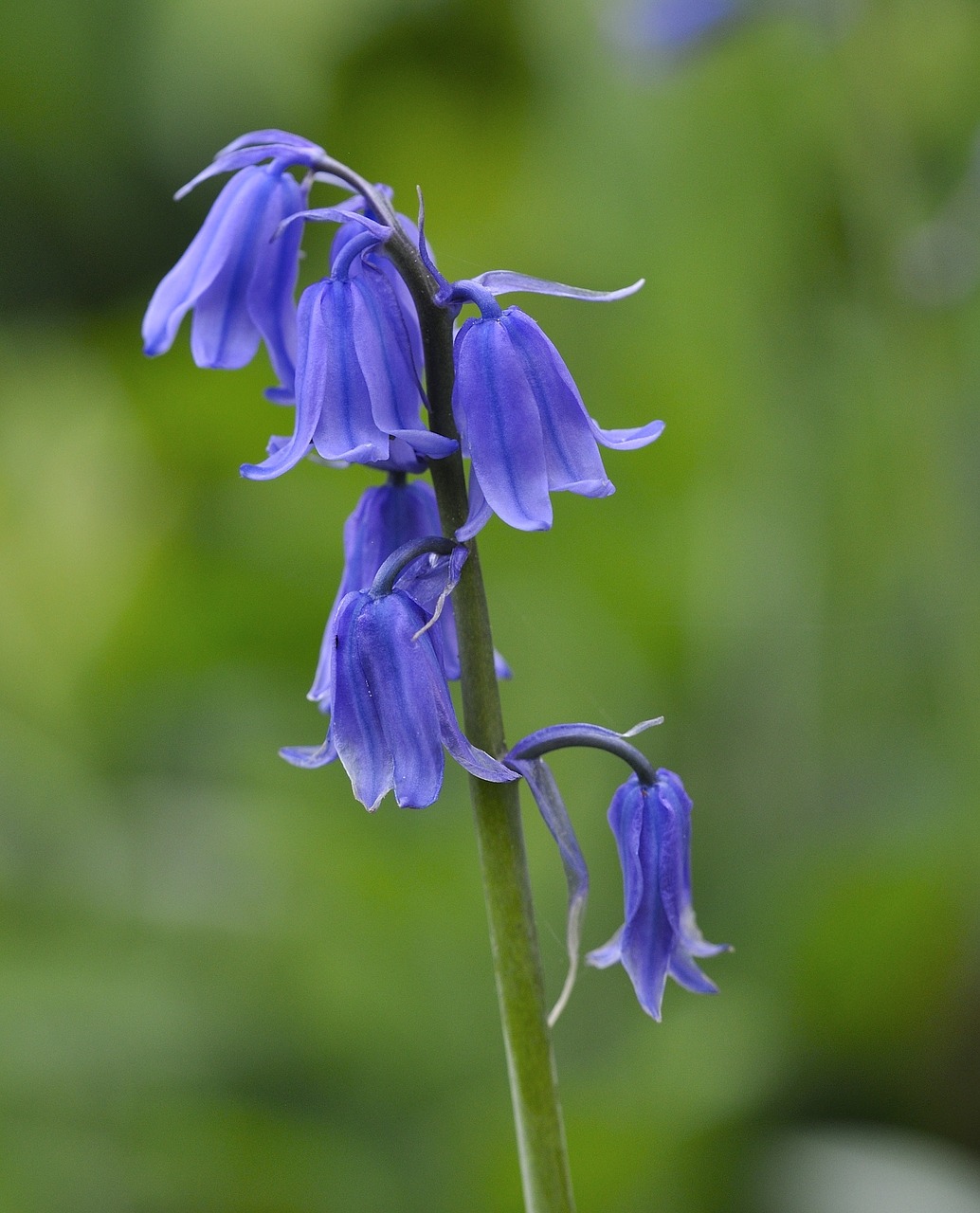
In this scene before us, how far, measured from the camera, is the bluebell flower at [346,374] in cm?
55

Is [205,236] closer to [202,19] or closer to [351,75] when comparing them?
[351,75]

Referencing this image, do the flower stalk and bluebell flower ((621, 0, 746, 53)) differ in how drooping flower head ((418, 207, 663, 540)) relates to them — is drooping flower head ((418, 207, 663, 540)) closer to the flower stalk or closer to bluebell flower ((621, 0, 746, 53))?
the flower stalk

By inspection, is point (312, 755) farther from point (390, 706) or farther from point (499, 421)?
point (499, 421)

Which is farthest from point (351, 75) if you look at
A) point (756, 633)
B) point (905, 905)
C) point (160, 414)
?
point (905, 905)

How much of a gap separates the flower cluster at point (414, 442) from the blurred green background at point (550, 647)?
0.82 meters

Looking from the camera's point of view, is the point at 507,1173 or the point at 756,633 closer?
the point at 507,1173

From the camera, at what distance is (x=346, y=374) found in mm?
548

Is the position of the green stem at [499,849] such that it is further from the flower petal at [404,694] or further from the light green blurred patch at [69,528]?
the light green blurred patch at [69,528]

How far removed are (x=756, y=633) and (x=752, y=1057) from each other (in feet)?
2.34

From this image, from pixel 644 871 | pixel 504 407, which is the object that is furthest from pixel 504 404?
pixel 644 871

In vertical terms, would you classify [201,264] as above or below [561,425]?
above

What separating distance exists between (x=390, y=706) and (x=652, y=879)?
0.16m

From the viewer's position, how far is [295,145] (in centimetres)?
59

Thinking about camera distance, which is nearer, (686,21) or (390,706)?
(390,706)
